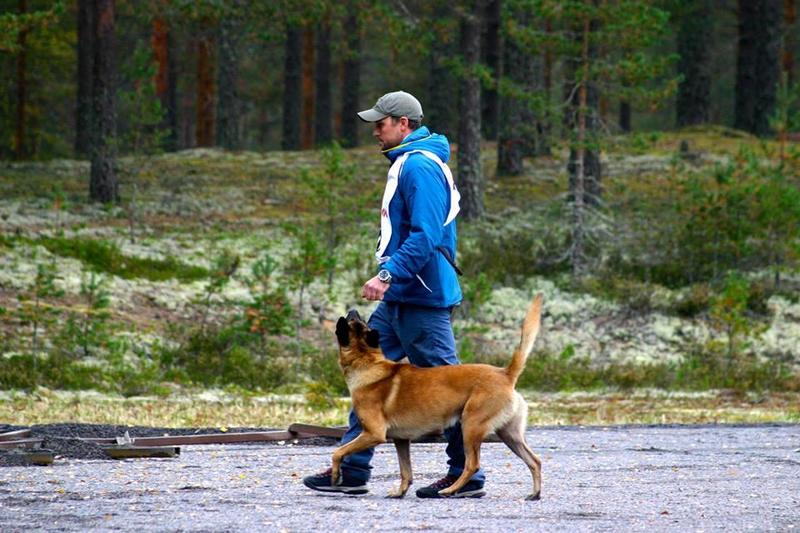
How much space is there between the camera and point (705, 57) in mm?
40250

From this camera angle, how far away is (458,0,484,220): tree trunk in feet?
84.8

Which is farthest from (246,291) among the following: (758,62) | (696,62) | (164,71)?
(696,62)

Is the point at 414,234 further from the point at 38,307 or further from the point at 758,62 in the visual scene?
the point at 758,62

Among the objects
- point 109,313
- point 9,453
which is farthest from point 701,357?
point 9,453

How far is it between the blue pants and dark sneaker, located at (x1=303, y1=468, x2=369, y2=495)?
3 centimetres

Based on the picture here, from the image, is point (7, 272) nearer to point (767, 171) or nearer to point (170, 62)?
point (767, 171)

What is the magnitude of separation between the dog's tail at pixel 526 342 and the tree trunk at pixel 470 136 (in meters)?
18.4

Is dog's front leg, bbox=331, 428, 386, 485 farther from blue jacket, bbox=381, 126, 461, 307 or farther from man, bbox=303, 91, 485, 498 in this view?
blue jacket, bbox=381, 126, 461, 307

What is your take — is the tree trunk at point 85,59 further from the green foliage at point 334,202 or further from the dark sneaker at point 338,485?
the dark sneaker at point 338,485

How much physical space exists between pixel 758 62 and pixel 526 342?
1248 inches

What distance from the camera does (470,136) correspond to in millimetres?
26156

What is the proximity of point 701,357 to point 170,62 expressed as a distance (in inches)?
1209

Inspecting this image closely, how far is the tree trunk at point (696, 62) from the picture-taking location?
39.8 m

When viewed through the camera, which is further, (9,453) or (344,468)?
(9,453)
